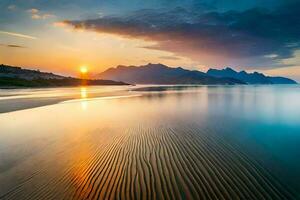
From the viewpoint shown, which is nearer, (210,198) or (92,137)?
(210,198)

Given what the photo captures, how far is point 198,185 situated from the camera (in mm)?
7633

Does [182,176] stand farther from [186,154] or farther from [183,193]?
[186,154]

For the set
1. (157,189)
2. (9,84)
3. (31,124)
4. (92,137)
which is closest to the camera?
(157,189)

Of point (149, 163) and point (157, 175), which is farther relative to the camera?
point (149, 163)

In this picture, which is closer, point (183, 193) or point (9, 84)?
point (183, 193)

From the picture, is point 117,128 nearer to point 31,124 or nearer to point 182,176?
point 31,124

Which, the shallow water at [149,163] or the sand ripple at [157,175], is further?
the shallow water at [149,163]

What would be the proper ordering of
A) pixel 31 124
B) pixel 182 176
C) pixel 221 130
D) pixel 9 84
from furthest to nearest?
pixel 9 84
pixel 31 124
pixel 221 130
pixel 182 176

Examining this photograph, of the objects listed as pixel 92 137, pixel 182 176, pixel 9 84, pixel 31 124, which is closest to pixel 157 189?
pixel 182 176

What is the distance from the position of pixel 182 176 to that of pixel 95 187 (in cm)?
333

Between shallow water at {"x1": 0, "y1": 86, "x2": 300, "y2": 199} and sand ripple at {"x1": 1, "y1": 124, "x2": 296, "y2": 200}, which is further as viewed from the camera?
shallow water at {"x1": 0, "y1": 86, "x2": 300, "y2": 199}

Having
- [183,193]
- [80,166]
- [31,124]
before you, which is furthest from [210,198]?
[31,124]

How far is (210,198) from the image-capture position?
6.73m

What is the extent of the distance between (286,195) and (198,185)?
284 centimetres
